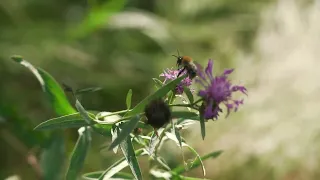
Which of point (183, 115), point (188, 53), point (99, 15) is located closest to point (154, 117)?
point (183, 115)

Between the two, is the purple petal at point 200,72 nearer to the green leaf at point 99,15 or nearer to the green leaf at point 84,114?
the green leaf at point 84,114

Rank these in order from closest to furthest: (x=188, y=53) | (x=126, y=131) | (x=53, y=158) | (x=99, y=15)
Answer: (x=126, y=131) → (x=53, y=158) → (x=99, y=15) → (x=188, y=53)

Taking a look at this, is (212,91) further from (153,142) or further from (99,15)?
(99,15)

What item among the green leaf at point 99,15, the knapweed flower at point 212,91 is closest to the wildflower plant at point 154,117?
the knapweed flower at point 212,91

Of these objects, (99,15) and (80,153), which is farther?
(99,15)

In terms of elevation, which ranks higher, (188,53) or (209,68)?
(209,68)

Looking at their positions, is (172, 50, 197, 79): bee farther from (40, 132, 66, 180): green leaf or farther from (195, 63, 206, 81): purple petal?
(40, 132, 66, 180): green leaf
